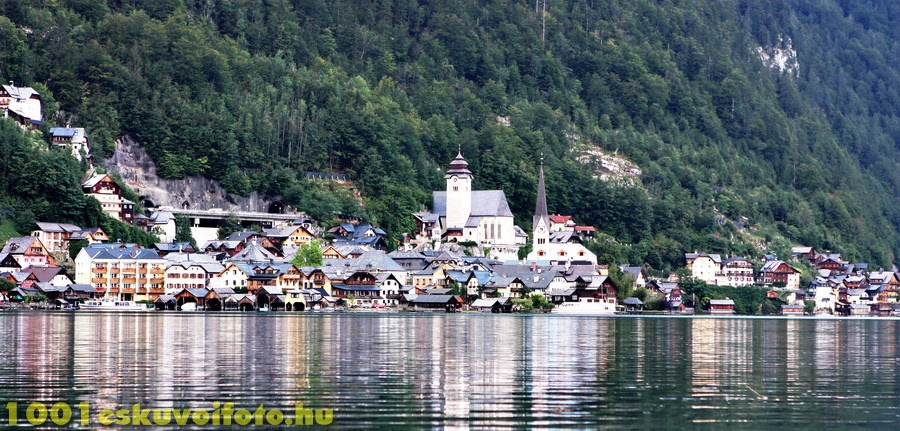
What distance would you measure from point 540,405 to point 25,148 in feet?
282

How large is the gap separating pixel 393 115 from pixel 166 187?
1476 inches

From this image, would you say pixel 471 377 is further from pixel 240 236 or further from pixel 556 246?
pixel 556 246

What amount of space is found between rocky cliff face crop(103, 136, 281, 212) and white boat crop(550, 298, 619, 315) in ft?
110

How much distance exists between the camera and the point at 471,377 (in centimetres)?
3484

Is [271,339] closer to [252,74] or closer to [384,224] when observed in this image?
[384,224]

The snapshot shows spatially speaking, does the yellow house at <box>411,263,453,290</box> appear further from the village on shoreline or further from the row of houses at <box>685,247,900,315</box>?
the row of houses at <box>685,247,900,315</box>

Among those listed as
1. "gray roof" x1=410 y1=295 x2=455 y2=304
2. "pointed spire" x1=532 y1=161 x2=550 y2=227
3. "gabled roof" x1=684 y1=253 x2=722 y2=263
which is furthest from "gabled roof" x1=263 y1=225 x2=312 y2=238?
"gabled roof" x1=684 y1=253 x2=722 y2=263

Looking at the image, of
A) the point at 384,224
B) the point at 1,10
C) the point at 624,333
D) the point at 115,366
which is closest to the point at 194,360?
the point at 115,366

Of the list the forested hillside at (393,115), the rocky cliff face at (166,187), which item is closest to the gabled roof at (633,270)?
the forested hillside at (393,115)

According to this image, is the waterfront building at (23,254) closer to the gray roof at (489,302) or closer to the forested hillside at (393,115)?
the forested hillside at (393,115)

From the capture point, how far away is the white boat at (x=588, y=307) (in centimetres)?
10750

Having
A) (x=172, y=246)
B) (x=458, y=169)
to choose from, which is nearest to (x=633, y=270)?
(x=458, y=169)

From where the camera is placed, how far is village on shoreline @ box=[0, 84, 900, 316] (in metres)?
98.8

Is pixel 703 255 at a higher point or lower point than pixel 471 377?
higher
